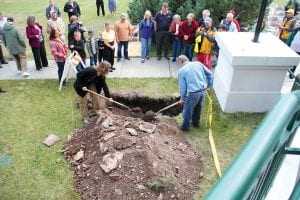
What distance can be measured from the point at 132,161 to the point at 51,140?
88.3 inches

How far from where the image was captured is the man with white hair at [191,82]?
663 centimetres

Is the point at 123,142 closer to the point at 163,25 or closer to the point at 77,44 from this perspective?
the point at 77,44

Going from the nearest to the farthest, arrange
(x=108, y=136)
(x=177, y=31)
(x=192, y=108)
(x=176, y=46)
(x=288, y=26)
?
(x=108, y=136) < (x=192, y=108) < (x=288, y=26) < (x=177, y=31) < (x=176, y=46)

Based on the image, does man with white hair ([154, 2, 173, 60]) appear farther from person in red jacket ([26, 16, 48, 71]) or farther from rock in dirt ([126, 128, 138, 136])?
rock in dirt ([126, 128, 138, 136])

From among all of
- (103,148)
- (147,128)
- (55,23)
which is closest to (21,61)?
(55,23)

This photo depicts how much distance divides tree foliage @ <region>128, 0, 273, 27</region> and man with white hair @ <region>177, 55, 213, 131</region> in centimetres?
505

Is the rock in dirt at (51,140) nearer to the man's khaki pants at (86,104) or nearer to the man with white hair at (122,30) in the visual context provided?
the man's khaki pants at (86,104)

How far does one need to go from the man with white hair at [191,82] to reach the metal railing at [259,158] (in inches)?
214

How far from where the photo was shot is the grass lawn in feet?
20.0

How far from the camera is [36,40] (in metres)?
9.97

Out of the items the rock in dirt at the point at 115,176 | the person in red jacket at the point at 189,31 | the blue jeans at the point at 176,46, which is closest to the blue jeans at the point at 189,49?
the person in red jacket at the point at 189,31

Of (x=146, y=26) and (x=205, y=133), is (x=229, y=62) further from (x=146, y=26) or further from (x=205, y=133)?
(x=146, y=26)

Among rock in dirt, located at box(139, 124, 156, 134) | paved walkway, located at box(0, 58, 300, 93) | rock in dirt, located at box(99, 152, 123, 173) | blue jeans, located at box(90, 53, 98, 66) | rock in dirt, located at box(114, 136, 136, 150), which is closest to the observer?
rock in dirt, located at box(99, 152, 123, 173)

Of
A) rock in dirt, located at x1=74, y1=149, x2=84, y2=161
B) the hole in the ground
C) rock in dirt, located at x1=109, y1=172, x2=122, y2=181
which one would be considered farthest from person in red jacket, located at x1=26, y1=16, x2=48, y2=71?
rock in dirt, located at x1=109, y1=172, x2=122, y2=181
